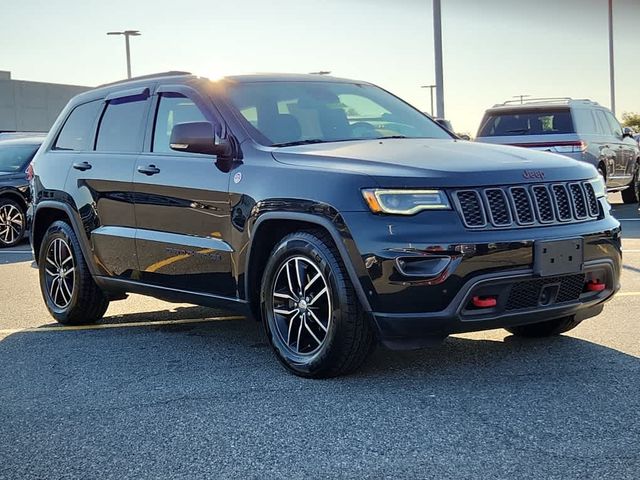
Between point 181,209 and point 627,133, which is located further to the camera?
point 627,133

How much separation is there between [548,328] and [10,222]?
9878mm

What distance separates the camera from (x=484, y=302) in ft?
15.6

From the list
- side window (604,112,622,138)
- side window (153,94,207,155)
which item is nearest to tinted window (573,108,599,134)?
side window (604,112,622,138)

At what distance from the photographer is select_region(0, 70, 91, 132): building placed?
48781 mm

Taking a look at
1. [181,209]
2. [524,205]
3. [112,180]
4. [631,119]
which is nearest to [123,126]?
[112,180]

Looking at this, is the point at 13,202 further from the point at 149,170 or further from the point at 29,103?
the point at 29,103

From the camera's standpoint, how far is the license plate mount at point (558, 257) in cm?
479

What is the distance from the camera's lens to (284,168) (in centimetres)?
523

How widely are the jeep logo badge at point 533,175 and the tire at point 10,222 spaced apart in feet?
34.1

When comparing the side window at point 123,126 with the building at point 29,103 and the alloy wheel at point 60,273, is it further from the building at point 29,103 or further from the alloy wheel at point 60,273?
the building at point 29,103

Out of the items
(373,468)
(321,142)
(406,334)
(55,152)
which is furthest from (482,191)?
(55,152)

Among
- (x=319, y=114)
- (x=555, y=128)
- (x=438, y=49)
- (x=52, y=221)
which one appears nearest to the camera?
(x=319, y=114)

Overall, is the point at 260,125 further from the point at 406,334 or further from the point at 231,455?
the point at 231,455

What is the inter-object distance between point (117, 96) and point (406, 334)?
126 inches
